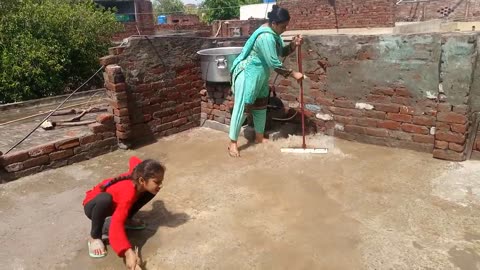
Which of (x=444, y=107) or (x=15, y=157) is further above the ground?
(x=444, y=107)

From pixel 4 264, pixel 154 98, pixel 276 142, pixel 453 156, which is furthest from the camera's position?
pixel 154 98

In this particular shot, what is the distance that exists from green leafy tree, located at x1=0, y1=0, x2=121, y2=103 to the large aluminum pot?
4.48 m

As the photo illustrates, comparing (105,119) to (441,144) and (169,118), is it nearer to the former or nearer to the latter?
(169,118)

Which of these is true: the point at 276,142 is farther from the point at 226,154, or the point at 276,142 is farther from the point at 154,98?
the point at 154,98

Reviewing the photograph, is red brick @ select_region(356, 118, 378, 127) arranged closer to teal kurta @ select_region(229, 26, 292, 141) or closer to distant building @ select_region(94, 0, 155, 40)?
teal kurta @ select_region(229, 26, 292, 141)

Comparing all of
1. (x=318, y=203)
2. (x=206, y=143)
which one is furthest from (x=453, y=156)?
(x=206, y=143)

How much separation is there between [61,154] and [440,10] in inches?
651

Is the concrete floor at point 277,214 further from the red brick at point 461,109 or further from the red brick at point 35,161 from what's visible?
the red brick at point 461,109


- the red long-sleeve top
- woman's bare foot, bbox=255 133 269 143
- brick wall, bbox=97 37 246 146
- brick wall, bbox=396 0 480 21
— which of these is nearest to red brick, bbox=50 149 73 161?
brick wall, bbox=97 37 246 146

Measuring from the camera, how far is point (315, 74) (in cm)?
472

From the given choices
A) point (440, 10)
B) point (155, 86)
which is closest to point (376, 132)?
point (155, 86)

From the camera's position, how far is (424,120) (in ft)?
13.1

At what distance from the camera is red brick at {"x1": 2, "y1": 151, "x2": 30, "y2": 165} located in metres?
3.83

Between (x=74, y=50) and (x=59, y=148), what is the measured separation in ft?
18.3
